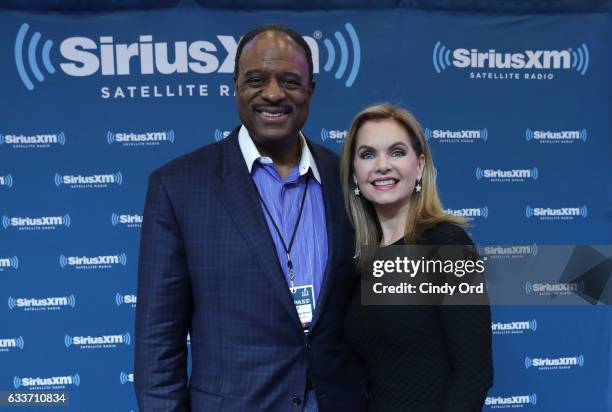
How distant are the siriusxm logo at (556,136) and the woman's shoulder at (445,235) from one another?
6.20 ft

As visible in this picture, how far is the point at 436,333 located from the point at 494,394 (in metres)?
2.10

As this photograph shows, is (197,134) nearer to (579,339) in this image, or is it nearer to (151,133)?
(151,133)

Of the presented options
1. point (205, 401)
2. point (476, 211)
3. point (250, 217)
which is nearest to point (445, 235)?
point (250, 217)

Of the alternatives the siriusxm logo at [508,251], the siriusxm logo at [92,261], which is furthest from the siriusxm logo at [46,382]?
the siriusxm logo at [508,251]

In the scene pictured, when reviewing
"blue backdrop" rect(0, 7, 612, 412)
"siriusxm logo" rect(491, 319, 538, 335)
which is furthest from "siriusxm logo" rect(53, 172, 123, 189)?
"siriusxm logo" rect(491, 319, 538, 335)

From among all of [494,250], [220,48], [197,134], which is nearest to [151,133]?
[197,134]

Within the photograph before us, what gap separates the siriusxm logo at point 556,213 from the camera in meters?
3.24

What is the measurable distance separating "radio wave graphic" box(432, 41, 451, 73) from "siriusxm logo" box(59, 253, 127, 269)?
2218 mm

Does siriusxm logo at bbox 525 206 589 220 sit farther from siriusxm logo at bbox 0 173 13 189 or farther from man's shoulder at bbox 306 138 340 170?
siriusxm logo at bbox 0 173 13 189

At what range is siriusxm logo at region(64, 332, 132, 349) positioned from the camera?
3.09 meters

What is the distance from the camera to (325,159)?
180cm

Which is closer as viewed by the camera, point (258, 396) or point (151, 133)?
point (258, 396)

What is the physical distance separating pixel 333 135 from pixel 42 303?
2.02 meters

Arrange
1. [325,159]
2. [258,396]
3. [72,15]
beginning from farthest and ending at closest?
1. [72,15]
2. [325,159]
3. [258,396]
